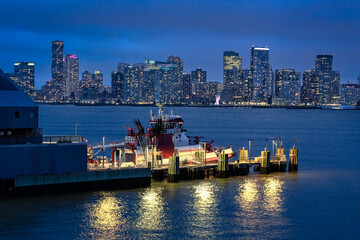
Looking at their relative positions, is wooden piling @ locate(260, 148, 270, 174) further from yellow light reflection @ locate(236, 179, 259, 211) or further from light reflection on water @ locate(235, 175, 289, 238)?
yellow light reflection @ locate(236, 179, 259, 211)

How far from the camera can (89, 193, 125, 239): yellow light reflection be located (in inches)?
1286

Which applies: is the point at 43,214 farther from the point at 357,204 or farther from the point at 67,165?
the point at 357,204

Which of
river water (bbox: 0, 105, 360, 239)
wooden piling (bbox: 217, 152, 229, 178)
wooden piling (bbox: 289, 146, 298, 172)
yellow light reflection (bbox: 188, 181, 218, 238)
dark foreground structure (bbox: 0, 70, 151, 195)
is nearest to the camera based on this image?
river water (bbox: 0, 105, 360, 239)

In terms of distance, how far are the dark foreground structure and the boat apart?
21.6ft

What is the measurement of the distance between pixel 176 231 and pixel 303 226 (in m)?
8.61

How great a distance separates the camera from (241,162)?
51.0 meters

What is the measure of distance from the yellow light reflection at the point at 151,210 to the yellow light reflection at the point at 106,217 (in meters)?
1.46

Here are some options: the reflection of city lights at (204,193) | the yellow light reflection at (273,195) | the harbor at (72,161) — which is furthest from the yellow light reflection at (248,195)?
the harbor at (72,161)

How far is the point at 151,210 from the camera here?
37719 millimetres

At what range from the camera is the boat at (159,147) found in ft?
156

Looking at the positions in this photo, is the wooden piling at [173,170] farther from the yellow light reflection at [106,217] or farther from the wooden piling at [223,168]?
the yellow light reflection at [106,217]

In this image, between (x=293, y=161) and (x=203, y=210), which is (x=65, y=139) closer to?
(x=203, y=210)

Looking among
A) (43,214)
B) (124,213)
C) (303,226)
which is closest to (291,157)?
(303,226)

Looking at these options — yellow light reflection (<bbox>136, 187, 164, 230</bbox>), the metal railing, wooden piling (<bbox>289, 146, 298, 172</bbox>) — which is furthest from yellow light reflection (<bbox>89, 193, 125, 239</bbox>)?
wooden piling (<bbox>289, 146, 298, 172</bbox>)
